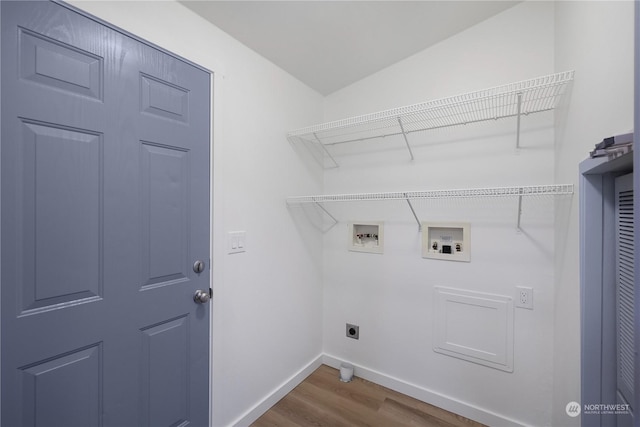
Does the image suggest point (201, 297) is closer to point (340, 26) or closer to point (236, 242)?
point (236, 242)

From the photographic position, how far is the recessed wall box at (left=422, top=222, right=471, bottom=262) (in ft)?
5.68

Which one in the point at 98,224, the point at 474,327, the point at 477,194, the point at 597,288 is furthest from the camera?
the point at 474,327

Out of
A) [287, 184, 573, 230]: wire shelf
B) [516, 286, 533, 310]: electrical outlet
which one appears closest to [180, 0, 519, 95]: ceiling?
[287, 184, 573, 230]: wire shelf

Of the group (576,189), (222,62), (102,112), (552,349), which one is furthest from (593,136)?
(102,112)

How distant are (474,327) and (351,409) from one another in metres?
1.00

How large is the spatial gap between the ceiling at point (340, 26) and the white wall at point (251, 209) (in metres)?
0.11

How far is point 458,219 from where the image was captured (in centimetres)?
176

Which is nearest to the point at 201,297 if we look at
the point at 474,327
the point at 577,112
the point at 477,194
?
the point at 477,194

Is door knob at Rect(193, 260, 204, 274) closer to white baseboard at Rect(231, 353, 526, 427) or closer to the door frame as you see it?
white baseboard at Rect(231, 353, 526, 427)

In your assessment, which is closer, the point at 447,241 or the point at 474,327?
the point at 474,327

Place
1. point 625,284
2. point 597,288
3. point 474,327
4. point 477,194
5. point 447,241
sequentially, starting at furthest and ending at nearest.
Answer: point 447,241 < point 474,327 < point 477,194 < point 597,288 < point 625,284

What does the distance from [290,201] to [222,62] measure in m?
0.99

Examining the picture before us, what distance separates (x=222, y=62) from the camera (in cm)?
154

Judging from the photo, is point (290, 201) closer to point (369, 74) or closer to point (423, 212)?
point (423, 212)
